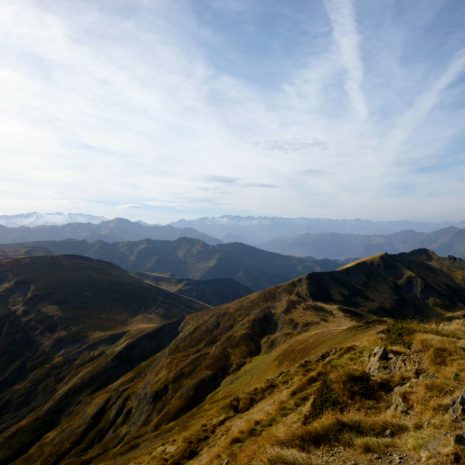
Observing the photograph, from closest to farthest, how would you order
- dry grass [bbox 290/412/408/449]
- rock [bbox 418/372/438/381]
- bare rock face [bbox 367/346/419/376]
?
dry grass [bbox 290/412/408/449] → rock [bbox 418/372/438/381] → bare rock face [bbox 367/346/419/376]

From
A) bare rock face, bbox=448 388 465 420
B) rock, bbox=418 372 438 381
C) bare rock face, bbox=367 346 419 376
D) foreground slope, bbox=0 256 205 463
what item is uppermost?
bare rock face, bbox=448 388 465 420

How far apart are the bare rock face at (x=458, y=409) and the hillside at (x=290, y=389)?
0.78 feet

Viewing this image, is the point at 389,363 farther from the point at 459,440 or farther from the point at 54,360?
the point at 54,360

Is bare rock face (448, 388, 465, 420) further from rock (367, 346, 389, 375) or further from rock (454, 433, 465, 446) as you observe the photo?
rock (367, 346, 389, 375)

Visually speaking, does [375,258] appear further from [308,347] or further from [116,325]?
[116,325]

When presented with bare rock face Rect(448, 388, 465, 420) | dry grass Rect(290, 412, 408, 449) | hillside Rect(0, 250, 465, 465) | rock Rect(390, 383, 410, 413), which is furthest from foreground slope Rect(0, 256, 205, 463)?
bare rock face Rect(448, 388, 465, 420)

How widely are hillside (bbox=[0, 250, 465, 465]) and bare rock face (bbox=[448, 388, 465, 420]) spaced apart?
9.4 inches

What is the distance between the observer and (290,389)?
24766 mm

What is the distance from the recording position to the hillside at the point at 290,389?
48.2 feet

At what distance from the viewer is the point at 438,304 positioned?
156625 mm

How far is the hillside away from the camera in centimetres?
1469

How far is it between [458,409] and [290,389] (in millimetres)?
13094

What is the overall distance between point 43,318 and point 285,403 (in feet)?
687

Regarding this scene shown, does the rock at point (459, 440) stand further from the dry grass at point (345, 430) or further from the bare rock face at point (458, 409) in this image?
the dry grass at point (345, 430)
